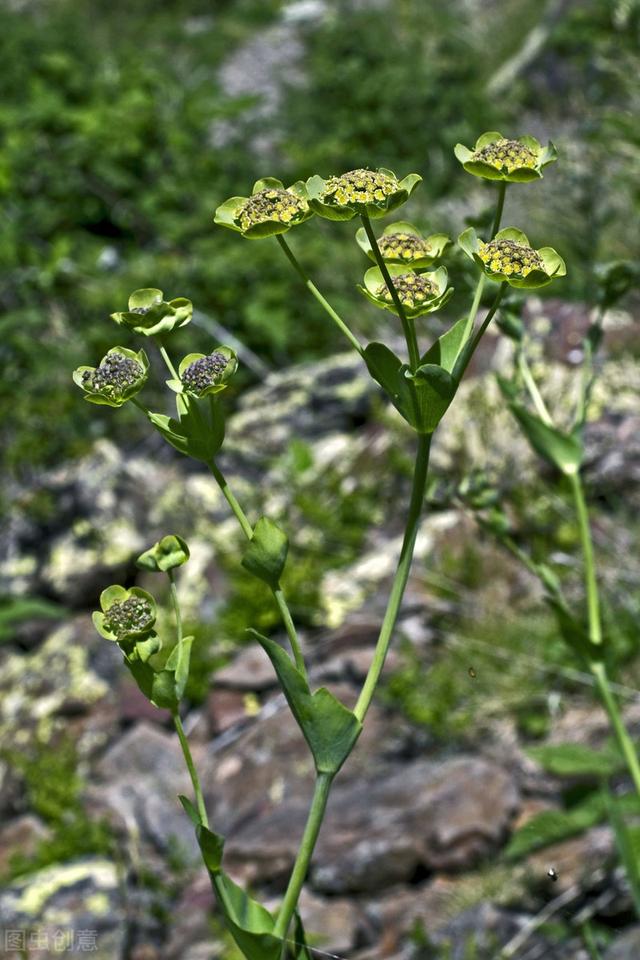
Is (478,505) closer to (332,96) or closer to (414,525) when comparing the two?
(414,525)

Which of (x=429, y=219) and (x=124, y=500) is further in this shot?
(x=429, y=219)

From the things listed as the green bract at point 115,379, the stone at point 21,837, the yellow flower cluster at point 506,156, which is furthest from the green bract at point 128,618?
the stone at point 21,837

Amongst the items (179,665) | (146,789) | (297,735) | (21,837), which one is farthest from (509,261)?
(21,837)

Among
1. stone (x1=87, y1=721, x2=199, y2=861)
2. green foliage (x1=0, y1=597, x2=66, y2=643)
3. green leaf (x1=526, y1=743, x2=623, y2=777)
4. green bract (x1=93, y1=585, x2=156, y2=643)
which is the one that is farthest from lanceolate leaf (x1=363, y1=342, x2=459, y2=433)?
green foliage (x1=0, y1=597, x2=66, y2=643)

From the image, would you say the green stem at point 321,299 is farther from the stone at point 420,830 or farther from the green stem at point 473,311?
the stone at point 420,830

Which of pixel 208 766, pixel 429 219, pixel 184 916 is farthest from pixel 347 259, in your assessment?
pixel 184 916

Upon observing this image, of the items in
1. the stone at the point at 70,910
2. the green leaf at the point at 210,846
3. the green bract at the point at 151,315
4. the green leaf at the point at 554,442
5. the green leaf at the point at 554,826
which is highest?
the green bract at the point at 151,315
